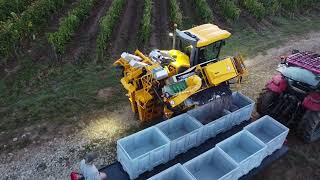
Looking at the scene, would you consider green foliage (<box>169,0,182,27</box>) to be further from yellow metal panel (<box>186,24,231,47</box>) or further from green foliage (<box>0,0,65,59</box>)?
green foliage (<box>0,0,65,59</box>)

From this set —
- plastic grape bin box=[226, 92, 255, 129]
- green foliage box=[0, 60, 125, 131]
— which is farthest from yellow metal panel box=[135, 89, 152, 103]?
plastic grape bin box=[226, 92, 255, 129]

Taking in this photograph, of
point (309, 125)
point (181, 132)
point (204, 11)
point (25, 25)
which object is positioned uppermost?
point (25, 25)

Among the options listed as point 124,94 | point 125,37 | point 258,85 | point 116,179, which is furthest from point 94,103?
point 258,85

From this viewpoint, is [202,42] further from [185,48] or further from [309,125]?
[309,125]

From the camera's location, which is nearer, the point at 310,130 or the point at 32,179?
the point at 32,179

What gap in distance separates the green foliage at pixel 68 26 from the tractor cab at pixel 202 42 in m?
5.47

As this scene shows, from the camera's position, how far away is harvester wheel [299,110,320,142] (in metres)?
8.96

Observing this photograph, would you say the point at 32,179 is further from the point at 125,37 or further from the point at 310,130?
the point at 125,37

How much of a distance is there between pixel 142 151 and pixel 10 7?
11.9 metres

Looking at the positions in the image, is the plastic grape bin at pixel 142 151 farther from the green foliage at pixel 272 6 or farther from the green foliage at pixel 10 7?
the green foliage at pixel 272 6

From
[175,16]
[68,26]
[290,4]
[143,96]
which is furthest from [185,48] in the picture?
[290,4]

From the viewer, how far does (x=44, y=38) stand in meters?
14.7

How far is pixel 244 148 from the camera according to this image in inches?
336

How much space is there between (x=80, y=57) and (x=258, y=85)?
695cm
